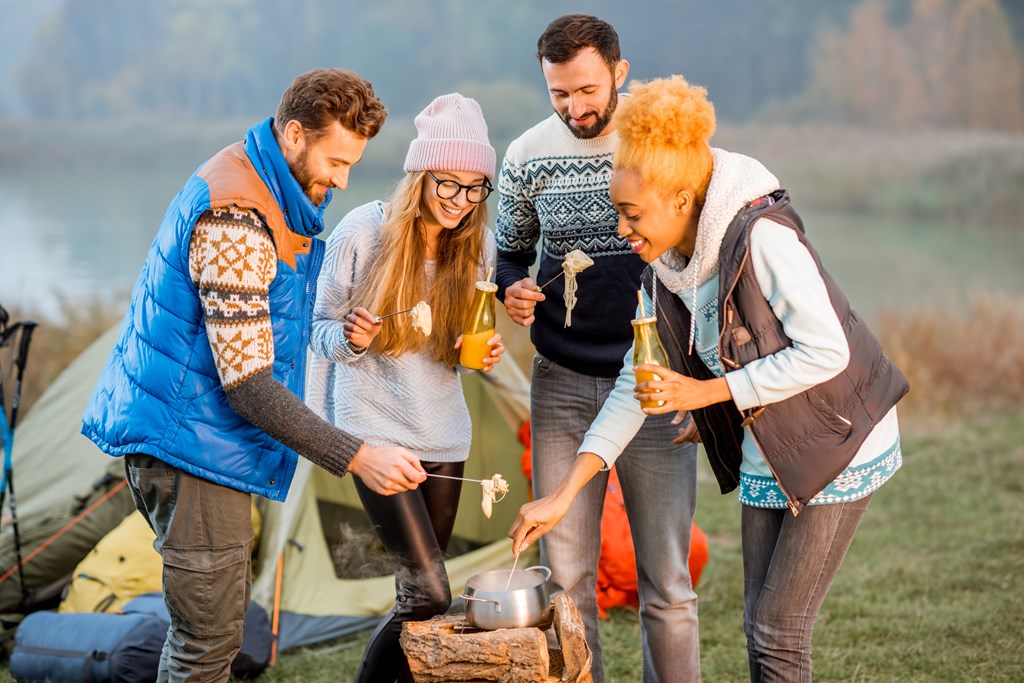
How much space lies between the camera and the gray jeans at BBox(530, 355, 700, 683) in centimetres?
258

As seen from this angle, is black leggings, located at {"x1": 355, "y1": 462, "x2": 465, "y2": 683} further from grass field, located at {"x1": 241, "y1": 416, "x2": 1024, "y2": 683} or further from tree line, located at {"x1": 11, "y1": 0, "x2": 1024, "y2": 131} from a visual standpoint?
tree line, located at {"x1": 11, "y1": 0, "x2": 1024, "y2": 131}

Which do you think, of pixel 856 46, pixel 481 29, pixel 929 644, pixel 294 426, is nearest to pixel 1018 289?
pixel 856 46

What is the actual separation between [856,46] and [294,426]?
11492mm

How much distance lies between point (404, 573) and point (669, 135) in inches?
49.0

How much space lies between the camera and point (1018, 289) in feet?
33.5

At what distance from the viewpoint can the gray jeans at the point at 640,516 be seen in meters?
2.58

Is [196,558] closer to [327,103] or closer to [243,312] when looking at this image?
[243,312]

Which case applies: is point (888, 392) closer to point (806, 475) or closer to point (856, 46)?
point (806, 475)

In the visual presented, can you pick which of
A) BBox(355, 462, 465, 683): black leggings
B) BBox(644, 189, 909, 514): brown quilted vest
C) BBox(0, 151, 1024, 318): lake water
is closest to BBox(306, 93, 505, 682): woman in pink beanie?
BBox(355, 462, 465, 683): black leggings

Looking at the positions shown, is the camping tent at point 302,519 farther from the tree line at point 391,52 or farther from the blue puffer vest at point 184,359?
the tree line at point 391,52

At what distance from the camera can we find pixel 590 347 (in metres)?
2.64

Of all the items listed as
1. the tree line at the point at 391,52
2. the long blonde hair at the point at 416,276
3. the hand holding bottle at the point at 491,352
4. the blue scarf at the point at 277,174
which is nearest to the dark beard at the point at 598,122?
the long blonde hair at the point at 416,276

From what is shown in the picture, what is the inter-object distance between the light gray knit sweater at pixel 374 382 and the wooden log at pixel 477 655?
20.3 inches

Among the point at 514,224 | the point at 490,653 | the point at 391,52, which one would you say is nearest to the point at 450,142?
the point at 514,224
